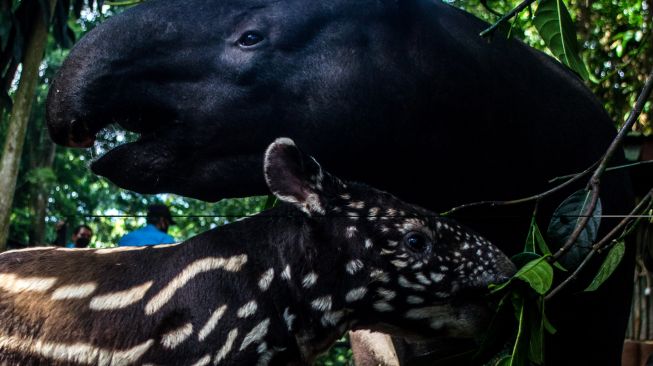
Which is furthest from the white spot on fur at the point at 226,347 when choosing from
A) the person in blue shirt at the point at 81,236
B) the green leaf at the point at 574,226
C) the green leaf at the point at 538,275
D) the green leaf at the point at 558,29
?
the person in blue shirt at the point at 81,236

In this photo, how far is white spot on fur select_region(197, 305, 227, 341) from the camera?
2.45 m

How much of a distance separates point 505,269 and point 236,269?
0.79 metres

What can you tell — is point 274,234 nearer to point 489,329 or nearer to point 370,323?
point 370,323

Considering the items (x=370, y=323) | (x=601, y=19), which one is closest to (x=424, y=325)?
(x=370, y=323)

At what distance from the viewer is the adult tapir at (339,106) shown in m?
2.81

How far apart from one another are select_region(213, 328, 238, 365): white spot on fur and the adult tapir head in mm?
584

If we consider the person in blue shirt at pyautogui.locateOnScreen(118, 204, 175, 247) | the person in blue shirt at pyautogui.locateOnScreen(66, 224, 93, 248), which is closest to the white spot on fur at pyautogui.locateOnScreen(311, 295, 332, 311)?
the person in blue shirt at pyautogui.locateOnScreen(118, 204, 175, 247)

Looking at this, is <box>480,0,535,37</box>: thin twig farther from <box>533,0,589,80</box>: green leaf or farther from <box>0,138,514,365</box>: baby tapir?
<box>0,138,514,365</box>: baby tapir

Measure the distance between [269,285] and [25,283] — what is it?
673 mm

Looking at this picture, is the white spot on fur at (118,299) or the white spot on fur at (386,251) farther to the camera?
the white spot on fur at (386,251)

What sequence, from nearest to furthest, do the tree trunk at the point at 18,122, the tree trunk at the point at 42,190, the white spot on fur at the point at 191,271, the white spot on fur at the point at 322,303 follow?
the white spot on fur at the point at 191,271
the white spot on fur at the point at 322,303
the tree trunk at the point at 18,122
the tree trunk at the point at 42,190

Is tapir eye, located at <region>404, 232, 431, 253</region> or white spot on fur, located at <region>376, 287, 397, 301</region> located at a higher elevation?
tapir eye, located at <region>404, 232, 431, 253</region>

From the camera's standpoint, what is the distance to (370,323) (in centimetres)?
274

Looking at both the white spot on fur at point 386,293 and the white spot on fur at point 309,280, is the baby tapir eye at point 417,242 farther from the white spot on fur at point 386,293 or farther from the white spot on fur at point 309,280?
the white spot on fur at point 309,280
